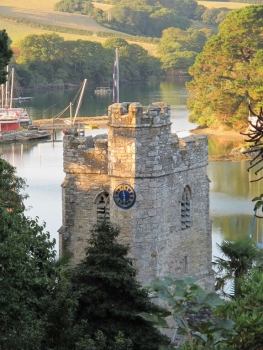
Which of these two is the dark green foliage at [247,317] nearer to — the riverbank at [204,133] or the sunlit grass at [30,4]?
the riverbank at [204,133]

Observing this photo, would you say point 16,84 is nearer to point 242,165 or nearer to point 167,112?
point 242,165

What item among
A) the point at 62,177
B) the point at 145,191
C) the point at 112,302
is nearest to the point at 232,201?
the point at 62,177

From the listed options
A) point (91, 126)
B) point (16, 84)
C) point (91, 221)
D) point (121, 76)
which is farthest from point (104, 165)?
point (121, 76)

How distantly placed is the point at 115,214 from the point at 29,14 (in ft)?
408

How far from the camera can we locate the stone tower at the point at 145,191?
62.1 ft

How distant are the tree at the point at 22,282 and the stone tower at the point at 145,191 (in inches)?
195

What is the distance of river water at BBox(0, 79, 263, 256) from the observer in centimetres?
3241

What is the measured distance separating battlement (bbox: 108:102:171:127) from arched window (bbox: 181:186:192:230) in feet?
5.42

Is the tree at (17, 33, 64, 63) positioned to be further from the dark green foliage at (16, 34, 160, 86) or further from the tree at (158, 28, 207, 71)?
the tree at (158, 28, 207, 71)

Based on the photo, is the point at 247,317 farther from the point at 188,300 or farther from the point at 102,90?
the point at 102,90

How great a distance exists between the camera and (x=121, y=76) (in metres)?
106

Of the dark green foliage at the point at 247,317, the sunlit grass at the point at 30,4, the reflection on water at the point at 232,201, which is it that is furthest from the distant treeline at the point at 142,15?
the dark green foliage at the point at 247,317

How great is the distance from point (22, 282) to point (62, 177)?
31.1m

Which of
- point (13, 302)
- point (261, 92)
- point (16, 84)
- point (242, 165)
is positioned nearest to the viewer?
point (13, 302)
